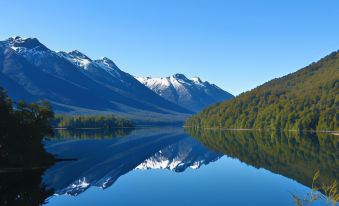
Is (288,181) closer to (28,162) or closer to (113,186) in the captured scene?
(113,186)

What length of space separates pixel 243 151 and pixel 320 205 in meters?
90.1

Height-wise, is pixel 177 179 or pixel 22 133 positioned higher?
pixel 22 133

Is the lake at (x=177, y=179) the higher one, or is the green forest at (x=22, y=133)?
the green forest at (x=22, y=133)

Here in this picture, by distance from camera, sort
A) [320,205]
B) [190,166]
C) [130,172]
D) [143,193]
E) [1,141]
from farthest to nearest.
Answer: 1. [190,166]
2. [130,172]
3. [1,141]
4. [143,193]
5. [320,205]

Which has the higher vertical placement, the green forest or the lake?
the green forest

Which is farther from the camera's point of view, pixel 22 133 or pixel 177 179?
pixel 22 133

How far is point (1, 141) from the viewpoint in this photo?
87.1m

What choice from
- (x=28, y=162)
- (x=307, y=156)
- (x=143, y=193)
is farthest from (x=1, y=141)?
(x=307, y=156)

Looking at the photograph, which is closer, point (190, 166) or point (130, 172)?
point (130, 172)

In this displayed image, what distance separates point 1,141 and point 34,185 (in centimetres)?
1805

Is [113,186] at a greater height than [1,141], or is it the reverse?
[1,141]

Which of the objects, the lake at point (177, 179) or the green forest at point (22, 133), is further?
the green forest at point (22, 133)

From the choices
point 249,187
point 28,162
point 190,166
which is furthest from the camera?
point 190,166

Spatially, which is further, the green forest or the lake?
the green forest
